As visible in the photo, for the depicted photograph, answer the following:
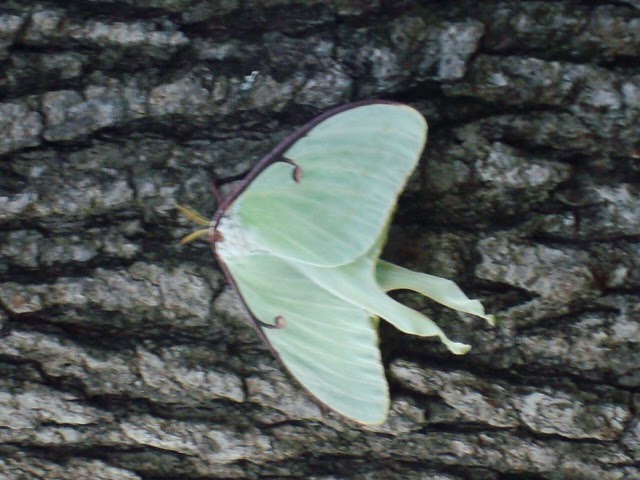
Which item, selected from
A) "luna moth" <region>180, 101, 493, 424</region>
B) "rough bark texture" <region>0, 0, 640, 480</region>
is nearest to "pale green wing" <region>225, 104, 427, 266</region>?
"luna moth" <region>180, 101, 493, 424</region>

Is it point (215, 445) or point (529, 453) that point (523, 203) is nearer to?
point (529, 453)

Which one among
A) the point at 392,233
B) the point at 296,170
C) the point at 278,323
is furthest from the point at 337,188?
the point at 278,323

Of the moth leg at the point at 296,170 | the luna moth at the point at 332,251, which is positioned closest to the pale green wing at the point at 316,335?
the luna moth at the point at 332,251

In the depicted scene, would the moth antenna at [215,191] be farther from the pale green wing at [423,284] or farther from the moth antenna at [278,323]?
the pale green wing at [423,284]

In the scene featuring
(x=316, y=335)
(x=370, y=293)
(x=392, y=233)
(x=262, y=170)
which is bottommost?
(x=316, y=335)

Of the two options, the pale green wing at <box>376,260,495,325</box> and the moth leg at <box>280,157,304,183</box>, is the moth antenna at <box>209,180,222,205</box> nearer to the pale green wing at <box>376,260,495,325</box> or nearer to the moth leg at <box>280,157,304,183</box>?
the moth leg at <box>280,157,304,183</box>

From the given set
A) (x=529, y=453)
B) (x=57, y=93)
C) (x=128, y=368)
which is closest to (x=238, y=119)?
(x=57, y=93)

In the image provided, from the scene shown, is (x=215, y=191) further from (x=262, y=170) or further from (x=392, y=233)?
(x=392, y=233)

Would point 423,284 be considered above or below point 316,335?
above
